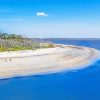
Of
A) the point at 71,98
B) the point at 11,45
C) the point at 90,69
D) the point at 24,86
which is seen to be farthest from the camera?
the point at 11,45

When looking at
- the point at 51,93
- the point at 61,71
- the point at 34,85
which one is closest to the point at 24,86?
the point at 34,85

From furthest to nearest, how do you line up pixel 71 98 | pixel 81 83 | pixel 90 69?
pixel 90 69 < pixel 81 83 < pixel 71 98

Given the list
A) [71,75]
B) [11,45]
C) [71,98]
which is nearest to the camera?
[71,98]

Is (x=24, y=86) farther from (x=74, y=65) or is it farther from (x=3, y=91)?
(x=74, y=65)

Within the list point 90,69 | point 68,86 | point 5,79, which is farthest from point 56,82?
point 90,69

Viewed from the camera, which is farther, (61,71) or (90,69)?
(90,69)

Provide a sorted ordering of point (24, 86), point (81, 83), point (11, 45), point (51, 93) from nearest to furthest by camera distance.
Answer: point (51, 93) < point (24, 86) < point (81, 83) < point (11, 45)

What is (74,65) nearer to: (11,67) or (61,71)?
(61,71)
